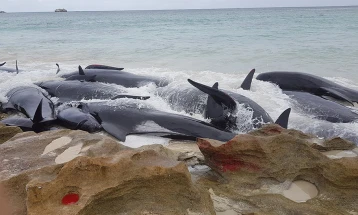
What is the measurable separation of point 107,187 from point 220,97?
3160 millimetres

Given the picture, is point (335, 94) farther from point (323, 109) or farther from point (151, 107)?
point (151, 107)

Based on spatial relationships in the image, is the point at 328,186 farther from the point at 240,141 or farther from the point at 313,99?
the point at 313,99

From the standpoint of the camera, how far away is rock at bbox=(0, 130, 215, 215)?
108 inches

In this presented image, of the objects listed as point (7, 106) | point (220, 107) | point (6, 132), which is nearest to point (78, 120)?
point (6, 132)

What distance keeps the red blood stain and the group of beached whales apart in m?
2.46

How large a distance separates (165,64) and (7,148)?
1093cm

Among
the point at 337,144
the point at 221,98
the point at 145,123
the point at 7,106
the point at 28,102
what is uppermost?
the point at 221,98

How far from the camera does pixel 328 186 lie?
11.5 ft

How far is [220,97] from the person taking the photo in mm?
5688

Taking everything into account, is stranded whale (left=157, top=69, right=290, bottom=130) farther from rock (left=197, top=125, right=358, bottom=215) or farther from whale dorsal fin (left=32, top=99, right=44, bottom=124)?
whale dorsal fin (left=32, top=99, right=44, bottom=124)

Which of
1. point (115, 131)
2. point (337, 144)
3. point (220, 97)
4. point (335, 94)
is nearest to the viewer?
point (337, 144)

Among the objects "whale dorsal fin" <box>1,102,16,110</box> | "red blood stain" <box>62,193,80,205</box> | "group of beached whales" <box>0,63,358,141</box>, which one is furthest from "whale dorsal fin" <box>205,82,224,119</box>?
"whale dorsal fin" <box>1,102,16,110</box>

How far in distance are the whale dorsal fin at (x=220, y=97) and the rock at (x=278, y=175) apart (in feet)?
5.66

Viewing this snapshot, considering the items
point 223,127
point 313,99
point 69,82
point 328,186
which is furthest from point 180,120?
point 69,82
